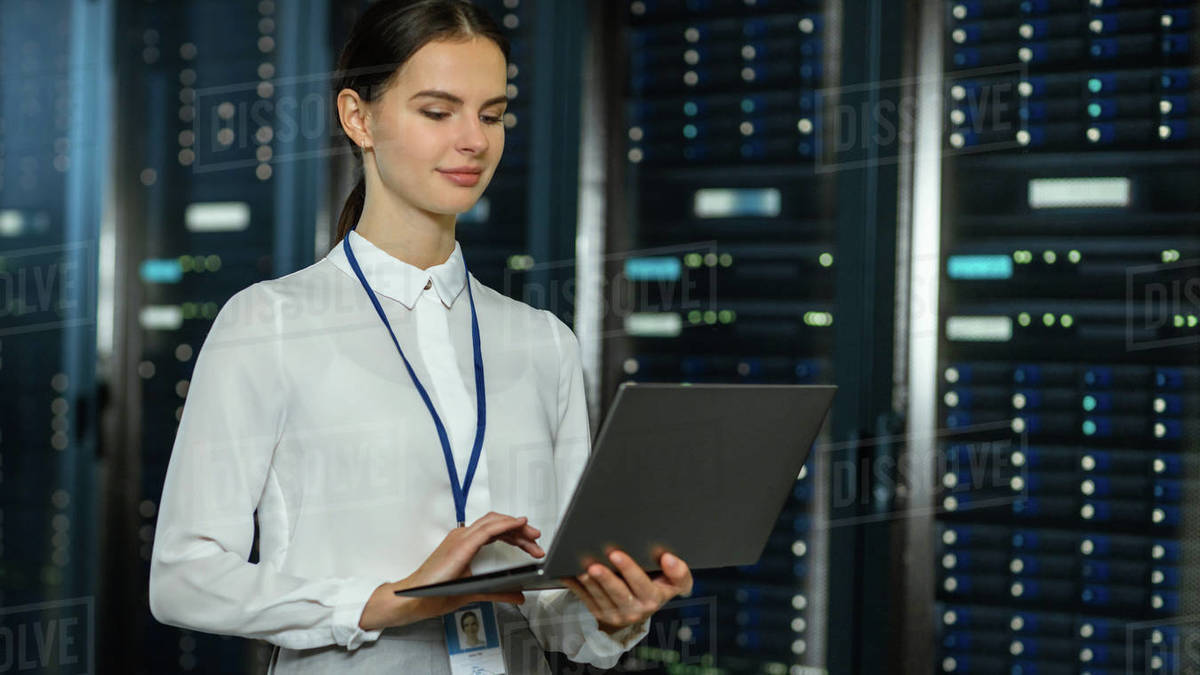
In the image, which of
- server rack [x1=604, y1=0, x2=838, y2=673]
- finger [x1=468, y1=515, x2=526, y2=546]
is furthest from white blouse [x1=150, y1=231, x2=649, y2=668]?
server rack [x1=604, y1=0, x2=838, y2=673]

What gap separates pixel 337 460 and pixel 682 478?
33 centimetres

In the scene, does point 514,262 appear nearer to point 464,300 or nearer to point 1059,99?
point 1059,99

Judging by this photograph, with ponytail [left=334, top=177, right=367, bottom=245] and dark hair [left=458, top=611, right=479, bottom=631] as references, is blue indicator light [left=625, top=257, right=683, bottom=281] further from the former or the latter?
dark hair [left=458, top=611, right=479, bottom=631]

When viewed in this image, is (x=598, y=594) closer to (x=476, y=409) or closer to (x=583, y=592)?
(x=583, y=592)

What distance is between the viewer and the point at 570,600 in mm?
1149

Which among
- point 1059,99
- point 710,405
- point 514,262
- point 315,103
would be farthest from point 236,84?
point 710,405

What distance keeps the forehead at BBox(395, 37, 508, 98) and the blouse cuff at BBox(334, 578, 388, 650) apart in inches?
18.2

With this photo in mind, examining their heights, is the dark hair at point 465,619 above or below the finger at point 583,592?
below

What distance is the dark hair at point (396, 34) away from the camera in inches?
42.7

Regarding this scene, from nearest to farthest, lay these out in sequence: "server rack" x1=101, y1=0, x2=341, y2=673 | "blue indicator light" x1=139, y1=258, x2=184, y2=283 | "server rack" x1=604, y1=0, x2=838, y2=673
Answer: "server rack" x1=604, y1=0, x2=838, y2=673 → "server rack" x1=101, y1=0, x2=341, y2=673 → "blue indicator light" x1=139, y1=258, x2=184, y2=283

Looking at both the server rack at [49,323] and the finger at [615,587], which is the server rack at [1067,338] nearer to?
the finger at [615,587]

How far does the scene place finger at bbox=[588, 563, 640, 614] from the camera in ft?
3.14

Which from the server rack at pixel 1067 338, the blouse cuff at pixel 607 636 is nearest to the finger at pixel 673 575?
the blouse cuff at pixel 607 636

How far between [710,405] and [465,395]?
1.00 feet
